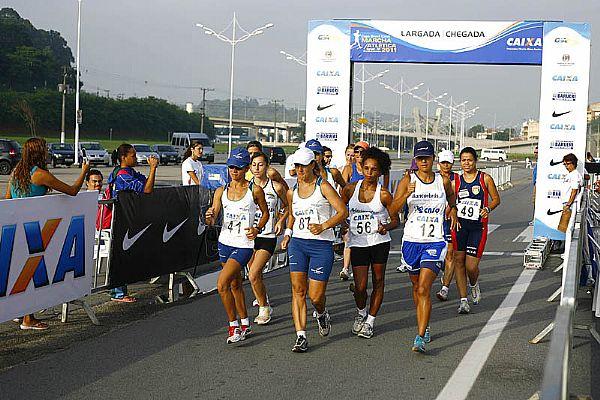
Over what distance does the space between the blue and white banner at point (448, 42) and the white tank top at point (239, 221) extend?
9.86m

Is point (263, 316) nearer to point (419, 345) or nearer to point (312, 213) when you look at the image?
point (312, 213)

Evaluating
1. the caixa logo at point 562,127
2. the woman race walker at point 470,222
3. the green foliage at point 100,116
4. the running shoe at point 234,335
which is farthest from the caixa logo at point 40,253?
the green foliage at point 100,116

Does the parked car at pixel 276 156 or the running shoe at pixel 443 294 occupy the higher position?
the parked car at pixel 276 156

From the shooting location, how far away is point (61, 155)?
4947 cm

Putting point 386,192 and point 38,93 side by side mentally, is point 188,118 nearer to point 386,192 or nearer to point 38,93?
point 38,93

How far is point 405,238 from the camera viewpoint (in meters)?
7.81

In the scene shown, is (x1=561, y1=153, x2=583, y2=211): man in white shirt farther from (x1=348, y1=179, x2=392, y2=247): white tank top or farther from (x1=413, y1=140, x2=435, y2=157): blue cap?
(x1=348, y1=179, x2=392, y2=247): white tank top

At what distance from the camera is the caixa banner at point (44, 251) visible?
23.4 feet

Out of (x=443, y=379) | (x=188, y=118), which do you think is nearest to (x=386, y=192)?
(x=443, y=379)

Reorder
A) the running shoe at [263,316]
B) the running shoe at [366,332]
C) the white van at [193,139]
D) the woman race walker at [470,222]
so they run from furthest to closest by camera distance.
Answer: the white van at [193,139] → the woman race walker at [470,222] → the running shoe at [263,316] → the running shoe at [366,332]

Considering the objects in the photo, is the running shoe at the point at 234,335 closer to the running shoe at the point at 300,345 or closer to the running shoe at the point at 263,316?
the running shoe at the point at 300,345

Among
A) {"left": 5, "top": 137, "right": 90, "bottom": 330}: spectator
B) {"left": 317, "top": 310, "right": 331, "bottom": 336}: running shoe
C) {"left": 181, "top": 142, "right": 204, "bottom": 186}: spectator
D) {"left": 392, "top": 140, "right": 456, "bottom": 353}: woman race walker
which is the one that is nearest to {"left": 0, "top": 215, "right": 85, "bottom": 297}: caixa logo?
{"left": 5, "top": 137, "right": 90, "bottom": 330}: spectator

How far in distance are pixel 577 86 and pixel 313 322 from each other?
28.7 feet

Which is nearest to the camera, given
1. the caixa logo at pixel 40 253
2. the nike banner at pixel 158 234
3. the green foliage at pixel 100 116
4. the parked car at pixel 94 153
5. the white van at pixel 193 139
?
the caixa logo at pixel 40 253
